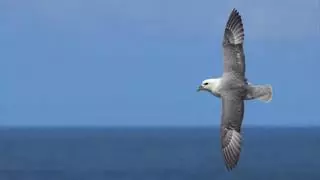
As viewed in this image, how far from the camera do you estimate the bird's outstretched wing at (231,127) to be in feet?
55.1

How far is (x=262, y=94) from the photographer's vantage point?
16.5 m

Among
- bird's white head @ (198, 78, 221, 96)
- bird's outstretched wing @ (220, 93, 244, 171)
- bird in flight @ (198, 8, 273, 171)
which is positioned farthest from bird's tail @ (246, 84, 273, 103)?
bird's white head @ (198, 78, 221, 96)

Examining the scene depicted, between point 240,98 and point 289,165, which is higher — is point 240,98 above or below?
below

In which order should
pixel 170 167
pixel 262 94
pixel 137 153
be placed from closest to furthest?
1. pixel 262 94
2. pixel 170 167
3. pixel 137 153

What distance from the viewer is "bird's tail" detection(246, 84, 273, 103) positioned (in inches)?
649

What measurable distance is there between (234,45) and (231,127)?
138cm

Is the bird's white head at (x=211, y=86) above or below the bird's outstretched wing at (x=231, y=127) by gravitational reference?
above

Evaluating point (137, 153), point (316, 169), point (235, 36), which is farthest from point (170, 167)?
point (235, 36)

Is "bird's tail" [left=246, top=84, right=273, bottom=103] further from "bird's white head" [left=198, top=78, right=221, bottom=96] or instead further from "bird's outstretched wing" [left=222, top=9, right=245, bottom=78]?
"bird's white head" [left=198, top=78, right=221, bottom=96]

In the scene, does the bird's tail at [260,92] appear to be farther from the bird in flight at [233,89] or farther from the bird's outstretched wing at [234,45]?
the bird's outstretched wing at [234,45]

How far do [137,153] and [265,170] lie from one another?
4748 centimetres

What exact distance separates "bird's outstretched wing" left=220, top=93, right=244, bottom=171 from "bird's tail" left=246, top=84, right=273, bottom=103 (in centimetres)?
27

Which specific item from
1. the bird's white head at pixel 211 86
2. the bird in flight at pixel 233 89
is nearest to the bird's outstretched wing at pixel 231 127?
the bird in flight at pixel 233 89

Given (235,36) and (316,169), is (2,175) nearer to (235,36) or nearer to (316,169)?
(316,169)
